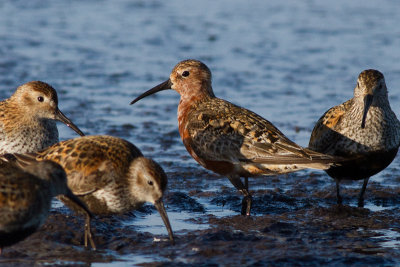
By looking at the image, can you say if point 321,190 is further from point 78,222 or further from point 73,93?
point 73,93

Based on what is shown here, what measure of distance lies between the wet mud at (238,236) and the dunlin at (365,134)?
60 cm

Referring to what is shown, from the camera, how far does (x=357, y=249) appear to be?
868 centimetres

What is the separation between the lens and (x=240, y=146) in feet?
33.1

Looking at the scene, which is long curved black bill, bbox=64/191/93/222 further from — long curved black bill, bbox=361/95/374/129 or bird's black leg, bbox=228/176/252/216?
long curved black bill, bbox=361/95/374/129

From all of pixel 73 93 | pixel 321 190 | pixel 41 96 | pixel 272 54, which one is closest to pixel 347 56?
pixel 272 54

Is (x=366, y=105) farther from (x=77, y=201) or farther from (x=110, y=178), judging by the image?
(x=77, y=201)

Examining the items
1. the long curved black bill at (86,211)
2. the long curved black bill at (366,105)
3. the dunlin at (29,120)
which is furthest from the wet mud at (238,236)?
the long curved black bill at (366,105)

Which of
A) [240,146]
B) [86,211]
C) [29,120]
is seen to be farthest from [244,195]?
[29,120]

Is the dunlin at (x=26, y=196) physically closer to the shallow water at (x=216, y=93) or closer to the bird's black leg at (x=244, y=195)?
the shallow water at (x=216, y=93)

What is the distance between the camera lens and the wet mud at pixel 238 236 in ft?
26.9

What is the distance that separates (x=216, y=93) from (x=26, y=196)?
29.8 feet

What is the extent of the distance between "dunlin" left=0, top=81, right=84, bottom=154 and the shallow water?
37.4 inches

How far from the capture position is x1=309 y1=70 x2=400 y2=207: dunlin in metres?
Answer: 10.4

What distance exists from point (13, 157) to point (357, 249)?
4.18 m
